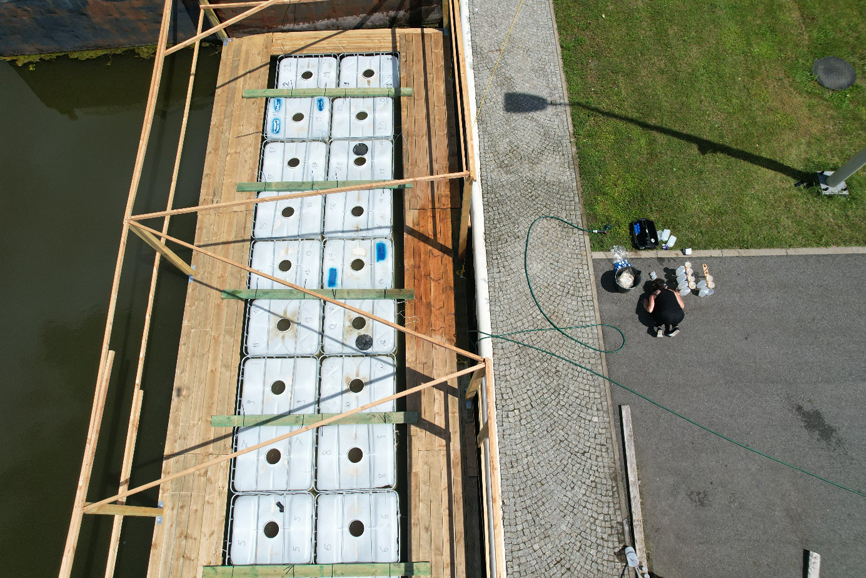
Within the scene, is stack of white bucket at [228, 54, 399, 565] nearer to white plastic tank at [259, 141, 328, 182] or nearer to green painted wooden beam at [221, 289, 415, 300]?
white plastic tank at [259, 141, 328, 182]

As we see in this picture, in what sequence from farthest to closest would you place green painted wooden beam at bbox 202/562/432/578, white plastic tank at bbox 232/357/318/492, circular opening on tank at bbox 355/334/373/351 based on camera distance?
1. circular opening on tank at bbox 355/334/373/351
2. white plastic tank at bbox 232/357/318/492
3. green painted wooden beam at bbox 202/562/432/578

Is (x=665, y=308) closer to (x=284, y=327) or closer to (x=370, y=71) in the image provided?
(x=284, y=327)

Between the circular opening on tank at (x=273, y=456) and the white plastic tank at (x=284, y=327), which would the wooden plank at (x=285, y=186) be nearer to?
the white plastic tank at (x=284, y=327)

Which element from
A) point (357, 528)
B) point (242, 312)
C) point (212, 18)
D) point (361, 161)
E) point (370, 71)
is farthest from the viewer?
point (212, 18)

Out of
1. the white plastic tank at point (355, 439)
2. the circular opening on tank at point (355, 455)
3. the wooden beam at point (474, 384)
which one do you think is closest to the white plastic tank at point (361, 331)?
the white plastic tank at point (355, 439)

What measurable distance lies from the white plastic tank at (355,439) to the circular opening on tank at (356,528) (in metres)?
0.62

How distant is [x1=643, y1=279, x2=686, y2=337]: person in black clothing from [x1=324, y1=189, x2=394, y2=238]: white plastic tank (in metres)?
7.43

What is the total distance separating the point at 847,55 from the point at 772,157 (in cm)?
557

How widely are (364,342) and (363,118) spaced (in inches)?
245

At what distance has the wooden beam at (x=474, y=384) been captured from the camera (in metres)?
8.38

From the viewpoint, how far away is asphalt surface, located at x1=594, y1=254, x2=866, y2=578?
37.6ft

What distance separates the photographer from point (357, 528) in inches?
361

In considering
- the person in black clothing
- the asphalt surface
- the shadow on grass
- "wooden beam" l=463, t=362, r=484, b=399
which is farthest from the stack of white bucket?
the person in black clothing

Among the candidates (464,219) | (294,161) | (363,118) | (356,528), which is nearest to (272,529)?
(356,528)
